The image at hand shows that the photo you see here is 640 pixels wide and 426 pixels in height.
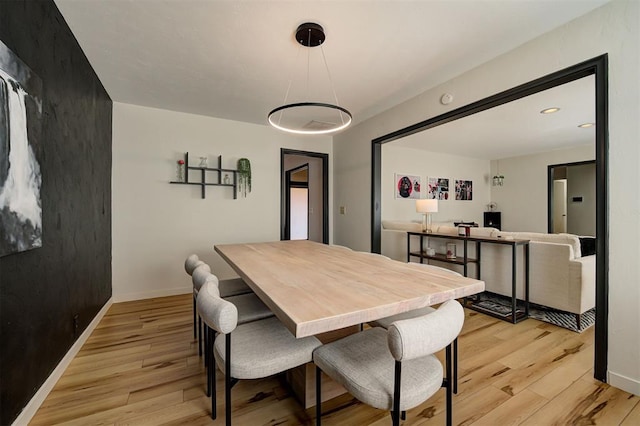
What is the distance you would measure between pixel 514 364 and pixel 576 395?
1.17ft

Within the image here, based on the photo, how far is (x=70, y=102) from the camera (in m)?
2.07

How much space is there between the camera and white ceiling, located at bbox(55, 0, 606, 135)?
5.98 ft

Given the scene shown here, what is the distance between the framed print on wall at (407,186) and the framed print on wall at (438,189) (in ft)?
1.24

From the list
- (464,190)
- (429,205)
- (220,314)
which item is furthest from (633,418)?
(464,190)

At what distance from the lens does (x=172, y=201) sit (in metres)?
3.66

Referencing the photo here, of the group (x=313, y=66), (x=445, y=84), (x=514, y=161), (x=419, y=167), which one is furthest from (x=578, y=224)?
(x=313, y=66)

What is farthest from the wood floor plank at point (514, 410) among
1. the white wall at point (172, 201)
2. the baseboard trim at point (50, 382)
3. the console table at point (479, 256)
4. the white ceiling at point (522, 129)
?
the white wall at point (172, 201)

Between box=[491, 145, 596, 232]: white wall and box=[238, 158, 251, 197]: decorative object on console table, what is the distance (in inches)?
250

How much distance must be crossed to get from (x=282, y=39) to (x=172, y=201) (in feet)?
8.44

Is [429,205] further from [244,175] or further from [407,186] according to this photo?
[244,175]

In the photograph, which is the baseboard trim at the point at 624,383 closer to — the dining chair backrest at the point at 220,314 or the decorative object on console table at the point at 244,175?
the dining chair backrest at the point at 220,314

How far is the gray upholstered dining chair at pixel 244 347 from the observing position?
1.16 metres

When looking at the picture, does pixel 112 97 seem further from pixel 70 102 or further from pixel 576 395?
pixel 576 395

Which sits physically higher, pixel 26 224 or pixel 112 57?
pixel 112 57
